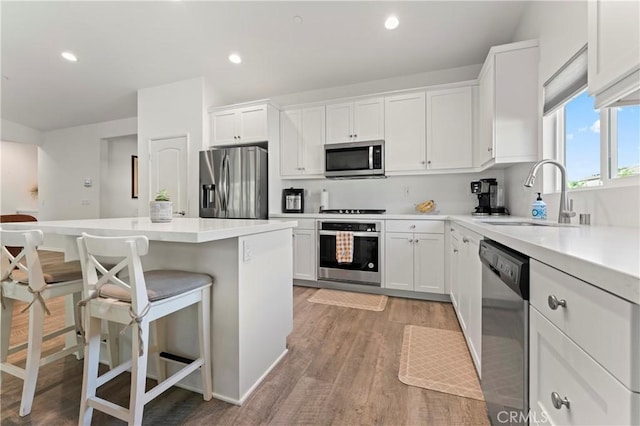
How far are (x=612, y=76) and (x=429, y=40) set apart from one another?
95.2 inches

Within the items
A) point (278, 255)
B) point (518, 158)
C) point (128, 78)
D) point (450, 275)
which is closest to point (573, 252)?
point (278, 255)

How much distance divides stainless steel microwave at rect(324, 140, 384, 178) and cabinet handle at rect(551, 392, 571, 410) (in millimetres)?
2854

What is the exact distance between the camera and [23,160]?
6551 mm

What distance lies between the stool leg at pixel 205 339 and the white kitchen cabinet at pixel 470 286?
150cm

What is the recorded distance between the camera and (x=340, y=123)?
3582 mm

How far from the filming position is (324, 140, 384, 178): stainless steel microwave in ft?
11.1

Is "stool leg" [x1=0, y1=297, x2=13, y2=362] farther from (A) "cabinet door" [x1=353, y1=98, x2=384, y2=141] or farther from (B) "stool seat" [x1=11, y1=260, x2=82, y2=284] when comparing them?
(A) "cabinet door" [x1=353, y1=98, x2=384, y2=141]

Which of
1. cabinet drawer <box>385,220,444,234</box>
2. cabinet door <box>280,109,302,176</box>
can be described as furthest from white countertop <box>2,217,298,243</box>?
cabinet door <box>280,109,302,176</box>

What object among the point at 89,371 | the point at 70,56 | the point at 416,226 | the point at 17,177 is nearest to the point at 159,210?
the point at 89,371

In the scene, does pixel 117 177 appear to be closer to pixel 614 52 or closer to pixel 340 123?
pixel 340 123

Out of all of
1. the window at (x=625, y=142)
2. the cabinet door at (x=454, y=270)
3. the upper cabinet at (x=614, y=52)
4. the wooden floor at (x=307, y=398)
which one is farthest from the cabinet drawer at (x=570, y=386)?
the cabinet door at (x=454, y=270)

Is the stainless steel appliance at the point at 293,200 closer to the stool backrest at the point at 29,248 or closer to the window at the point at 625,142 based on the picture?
the stool backrest at the point at 29,248

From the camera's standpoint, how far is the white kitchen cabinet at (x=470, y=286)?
5.15ft

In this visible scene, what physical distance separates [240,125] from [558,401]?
392 centimetres
